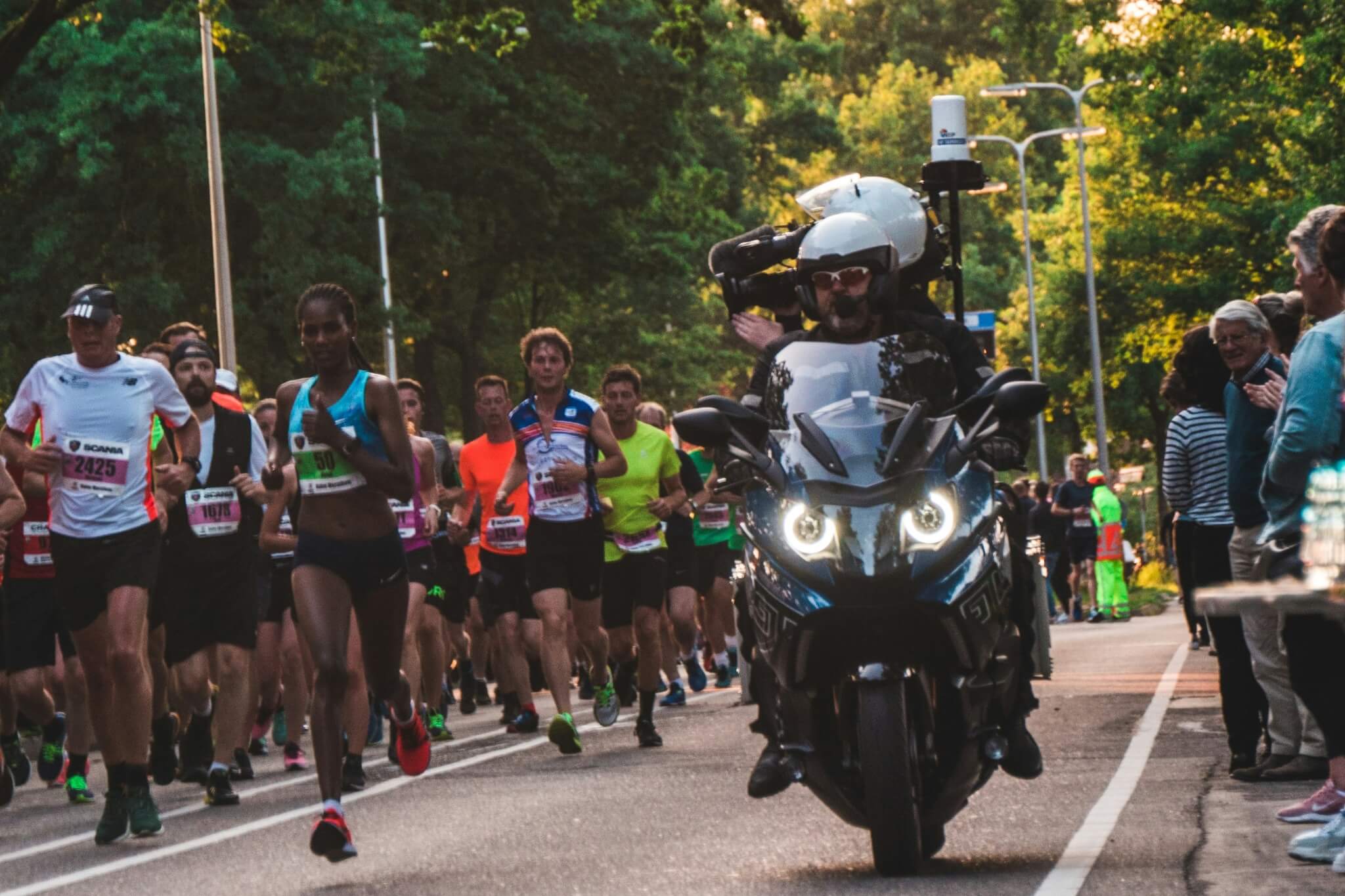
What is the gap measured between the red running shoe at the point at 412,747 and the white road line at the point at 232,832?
2.54ft

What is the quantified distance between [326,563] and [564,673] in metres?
4.79

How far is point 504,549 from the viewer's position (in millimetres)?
15984

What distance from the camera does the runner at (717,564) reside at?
1970 cm

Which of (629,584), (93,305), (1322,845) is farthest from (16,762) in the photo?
(1322,845)

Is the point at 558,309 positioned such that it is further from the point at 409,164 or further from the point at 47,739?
the point at 47,739

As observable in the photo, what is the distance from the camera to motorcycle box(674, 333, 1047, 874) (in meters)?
7.52

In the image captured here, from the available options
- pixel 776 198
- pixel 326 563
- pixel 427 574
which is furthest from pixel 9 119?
pixel 776 198

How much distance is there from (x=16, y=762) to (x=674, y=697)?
515cm

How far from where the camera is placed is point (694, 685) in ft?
64.7

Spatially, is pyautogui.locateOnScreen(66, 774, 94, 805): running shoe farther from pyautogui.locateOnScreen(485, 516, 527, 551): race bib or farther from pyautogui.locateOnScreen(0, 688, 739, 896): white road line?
pyautogui.locateOnScreen(485, 516, 527, 551): race bib

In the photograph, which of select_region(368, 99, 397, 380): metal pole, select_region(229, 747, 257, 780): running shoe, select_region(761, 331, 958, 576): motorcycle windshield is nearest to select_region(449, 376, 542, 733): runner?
select_region(229, 747, 257, 780): running shoe

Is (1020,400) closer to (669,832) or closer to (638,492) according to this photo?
(669,832)

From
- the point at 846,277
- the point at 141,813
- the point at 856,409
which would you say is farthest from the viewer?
the point at 141,813

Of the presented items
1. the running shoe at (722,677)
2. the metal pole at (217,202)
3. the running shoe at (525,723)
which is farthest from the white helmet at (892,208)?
the metal pole at (217,202)
